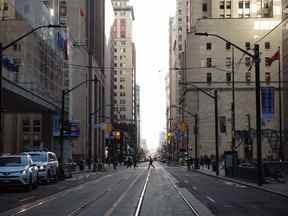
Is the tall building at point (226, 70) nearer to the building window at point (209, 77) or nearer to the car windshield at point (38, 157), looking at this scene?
the building window at point (209, 77)

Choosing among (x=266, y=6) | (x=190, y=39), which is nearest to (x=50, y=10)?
(x=190, y=39)

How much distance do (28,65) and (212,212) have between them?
46876mm

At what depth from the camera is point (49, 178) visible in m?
39.1

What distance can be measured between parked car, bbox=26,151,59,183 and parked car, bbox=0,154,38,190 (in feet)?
12.7

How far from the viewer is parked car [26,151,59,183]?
36875 mm

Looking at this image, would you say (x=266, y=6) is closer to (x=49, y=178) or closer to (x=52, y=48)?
(x=52, y=48)

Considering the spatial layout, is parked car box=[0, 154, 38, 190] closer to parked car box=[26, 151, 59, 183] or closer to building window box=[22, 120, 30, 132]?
parked car box=[26, 151, 59, 183]

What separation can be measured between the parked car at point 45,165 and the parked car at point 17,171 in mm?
3874

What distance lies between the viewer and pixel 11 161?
3134cm

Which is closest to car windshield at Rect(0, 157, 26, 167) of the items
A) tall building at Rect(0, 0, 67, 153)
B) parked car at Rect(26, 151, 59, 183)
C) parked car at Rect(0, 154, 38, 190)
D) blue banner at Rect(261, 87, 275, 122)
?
parked car at Rect(0, 154, 38, 190)

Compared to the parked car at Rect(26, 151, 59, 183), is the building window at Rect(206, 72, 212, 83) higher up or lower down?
higher up

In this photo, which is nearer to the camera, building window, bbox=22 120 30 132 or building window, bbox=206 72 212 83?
building window, bbox=22 120 30 132

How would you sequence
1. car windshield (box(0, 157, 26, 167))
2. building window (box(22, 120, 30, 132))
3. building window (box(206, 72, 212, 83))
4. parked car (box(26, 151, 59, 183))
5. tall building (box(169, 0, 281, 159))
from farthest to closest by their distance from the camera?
building window (box(206, 72, 212, 83)), tall building (box(169, 0, 281, 159)), building window (box(22, 120, 30, 132)), parked car (box(26, 151, 59, 183)), car windshield (box(0, 157, 26, 167))

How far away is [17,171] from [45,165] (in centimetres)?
722
